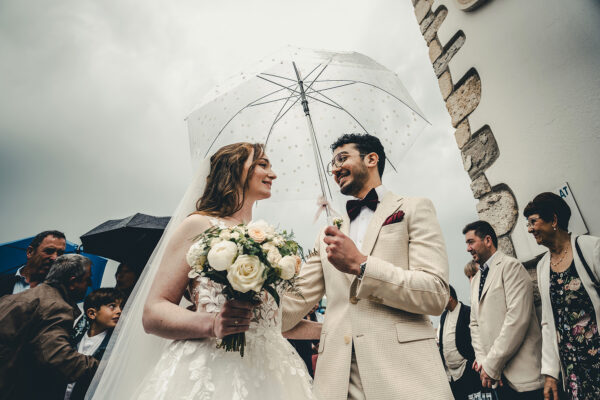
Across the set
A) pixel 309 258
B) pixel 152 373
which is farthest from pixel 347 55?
pixel 152 373

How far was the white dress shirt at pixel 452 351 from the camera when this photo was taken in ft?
13.1

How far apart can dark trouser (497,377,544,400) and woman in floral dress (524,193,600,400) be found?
215 mm

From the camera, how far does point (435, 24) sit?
378 centimetres

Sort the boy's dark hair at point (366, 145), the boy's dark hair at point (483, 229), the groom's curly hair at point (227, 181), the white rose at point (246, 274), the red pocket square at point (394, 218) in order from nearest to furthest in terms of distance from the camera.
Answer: the white rose at point (246, 274) < the red pocket square at point (394, 218) < the groom's curly hair at point (227, 181) < the boy's dark hair at point (366, 145) < the boy's dark hair at point (483, 229)

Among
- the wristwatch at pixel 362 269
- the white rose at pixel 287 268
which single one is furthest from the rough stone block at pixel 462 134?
the white rose at pixel 287 268

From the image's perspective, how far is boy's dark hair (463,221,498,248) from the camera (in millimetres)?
3217

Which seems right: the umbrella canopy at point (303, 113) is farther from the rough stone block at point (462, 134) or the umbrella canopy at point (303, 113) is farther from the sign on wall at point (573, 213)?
the sign on wall at point (573, 213)

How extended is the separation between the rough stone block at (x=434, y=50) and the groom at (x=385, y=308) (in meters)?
2.48

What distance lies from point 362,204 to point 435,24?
2759 mm

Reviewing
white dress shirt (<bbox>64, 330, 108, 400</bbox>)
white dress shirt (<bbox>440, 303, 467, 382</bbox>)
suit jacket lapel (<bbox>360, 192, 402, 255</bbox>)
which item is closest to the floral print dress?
suit jacket lapel (<bbox>360, 192, 402, 255</bbox>)

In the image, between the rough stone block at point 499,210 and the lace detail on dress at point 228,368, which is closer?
the lace detail on dress at point 228,368

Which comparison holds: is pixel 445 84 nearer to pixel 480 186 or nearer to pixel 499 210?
pixel 480 186

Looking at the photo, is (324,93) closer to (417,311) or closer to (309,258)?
(309,258)

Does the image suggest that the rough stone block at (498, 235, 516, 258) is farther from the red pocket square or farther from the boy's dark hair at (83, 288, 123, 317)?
the boy's dark hair at (83, 288, 123, 317)
